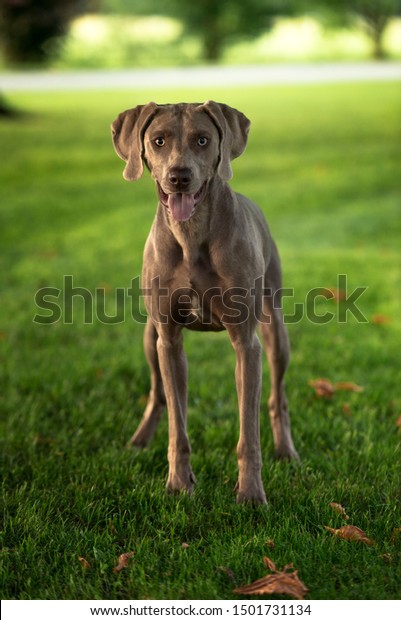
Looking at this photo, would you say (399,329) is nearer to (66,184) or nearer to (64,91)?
(66,184)

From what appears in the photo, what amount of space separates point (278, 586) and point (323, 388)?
2843 millimetres

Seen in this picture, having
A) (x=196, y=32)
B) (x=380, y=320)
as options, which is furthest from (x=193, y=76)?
(x=380, y=320)

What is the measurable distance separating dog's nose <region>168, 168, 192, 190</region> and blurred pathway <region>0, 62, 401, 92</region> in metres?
15.2

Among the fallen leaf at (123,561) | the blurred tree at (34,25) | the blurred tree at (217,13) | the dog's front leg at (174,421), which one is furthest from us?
the blurred tree at (217,13)

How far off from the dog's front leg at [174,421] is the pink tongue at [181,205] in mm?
745

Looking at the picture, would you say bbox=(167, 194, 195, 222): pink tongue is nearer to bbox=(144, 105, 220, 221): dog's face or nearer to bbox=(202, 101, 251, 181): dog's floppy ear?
bbox=(144, 105, 220, 221): dog's face

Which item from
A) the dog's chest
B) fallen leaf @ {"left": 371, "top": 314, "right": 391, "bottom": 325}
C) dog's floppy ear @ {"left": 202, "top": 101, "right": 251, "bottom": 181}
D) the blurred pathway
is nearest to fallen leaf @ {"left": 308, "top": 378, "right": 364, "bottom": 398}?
fallen leaf @ {"left": 371, "top": 314, "right": 391, "bottom": 325}

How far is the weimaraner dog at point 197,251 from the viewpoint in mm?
4082

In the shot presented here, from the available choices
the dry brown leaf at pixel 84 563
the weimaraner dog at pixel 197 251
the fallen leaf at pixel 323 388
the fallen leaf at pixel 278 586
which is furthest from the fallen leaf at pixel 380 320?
the dry brown leaf at pixel 84 563

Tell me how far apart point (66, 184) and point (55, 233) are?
3020 mm

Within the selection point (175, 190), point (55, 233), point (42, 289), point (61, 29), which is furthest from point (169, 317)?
point (61, 29)

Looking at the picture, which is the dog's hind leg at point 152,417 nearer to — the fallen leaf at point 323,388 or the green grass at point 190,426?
the green grass at point 190,426

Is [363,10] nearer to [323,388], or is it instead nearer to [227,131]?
[323,388]

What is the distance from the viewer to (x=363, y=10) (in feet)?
60.3
